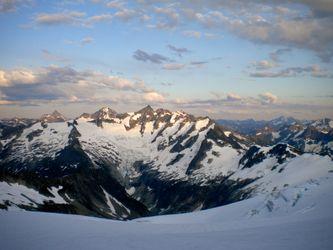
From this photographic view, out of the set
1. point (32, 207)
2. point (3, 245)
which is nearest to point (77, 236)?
point (3, 245)

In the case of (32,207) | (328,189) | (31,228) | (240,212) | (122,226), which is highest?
(31,228)

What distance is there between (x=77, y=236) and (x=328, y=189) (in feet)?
163

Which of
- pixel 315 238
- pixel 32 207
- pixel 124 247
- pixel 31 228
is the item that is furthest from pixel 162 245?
pixel 32 207

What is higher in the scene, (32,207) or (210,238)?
(210,238)

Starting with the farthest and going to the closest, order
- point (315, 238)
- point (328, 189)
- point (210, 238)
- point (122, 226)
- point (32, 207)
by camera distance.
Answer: point (32, 207), point (328, 189), point (122, 226), point (210, 238), point (315, 238)

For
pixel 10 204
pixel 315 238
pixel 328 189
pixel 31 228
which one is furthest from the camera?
pixel 10 204

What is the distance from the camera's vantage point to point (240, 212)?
8200cm

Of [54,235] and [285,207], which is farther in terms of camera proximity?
[285,207]

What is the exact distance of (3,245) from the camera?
34.6 metres

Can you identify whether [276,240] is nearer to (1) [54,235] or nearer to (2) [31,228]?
(1) [54,235]

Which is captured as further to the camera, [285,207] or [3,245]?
[285,207]

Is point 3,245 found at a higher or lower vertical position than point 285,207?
higher

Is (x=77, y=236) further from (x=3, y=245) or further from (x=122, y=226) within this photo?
(x=122, y=226)

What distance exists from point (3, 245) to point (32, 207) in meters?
152
